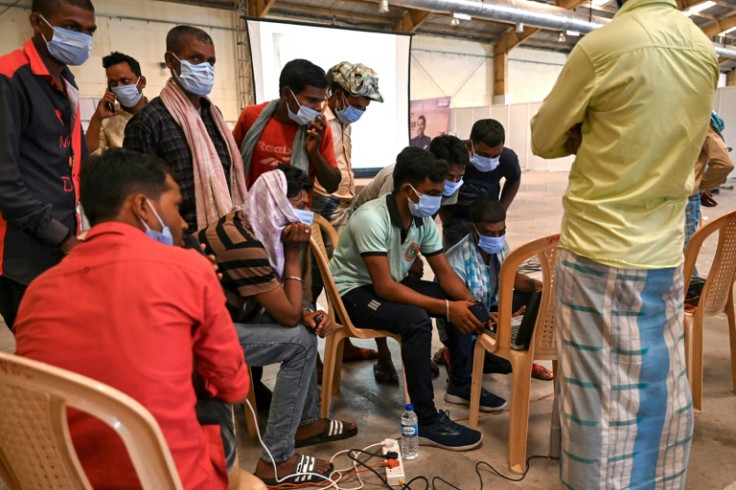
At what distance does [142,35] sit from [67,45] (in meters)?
7.86

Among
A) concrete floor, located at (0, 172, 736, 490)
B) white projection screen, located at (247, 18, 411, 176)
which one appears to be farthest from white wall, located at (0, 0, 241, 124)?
concrete floor, located at (0, 172, 736, 490)

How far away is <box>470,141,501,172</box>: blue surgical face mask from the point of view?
2.86 metres

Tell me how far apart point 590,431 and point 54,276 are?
1.32 m

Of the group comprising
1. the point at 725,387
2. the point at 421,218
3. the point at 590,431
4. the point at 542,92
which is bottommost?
the point at 725,387

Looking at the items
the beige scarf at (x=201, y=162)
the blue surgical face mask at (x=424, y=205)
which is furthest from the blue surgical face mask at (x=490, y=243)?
the beige scarf at (x=201, y=162)

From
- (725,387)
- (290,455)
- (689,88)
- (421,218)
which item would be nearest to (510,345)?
(421,218)

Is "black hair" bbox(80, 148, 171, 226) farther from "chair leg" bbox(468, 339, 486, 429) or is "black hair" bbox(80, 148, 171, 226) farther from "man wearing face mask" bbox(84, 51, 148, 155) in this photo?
"man wearing face mask" bbox(84, 51, 148, 155)

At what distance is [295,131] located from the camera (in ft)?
7.84

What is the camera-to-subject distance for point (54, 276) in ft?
3.06

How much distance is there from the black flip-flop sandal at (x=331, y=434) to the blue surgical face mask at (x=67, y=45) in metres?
1.57

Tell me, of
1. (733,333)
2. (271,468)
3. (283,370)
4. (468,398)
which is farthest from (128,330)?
(733,333)

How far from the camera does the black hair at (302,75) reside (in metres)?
2.23

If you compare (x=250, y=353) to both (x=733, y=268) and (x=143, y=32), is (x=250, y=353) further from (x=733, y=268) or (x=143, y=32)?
(x=143, y=32)

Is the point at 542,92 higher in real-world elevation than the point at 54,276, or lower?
higher
